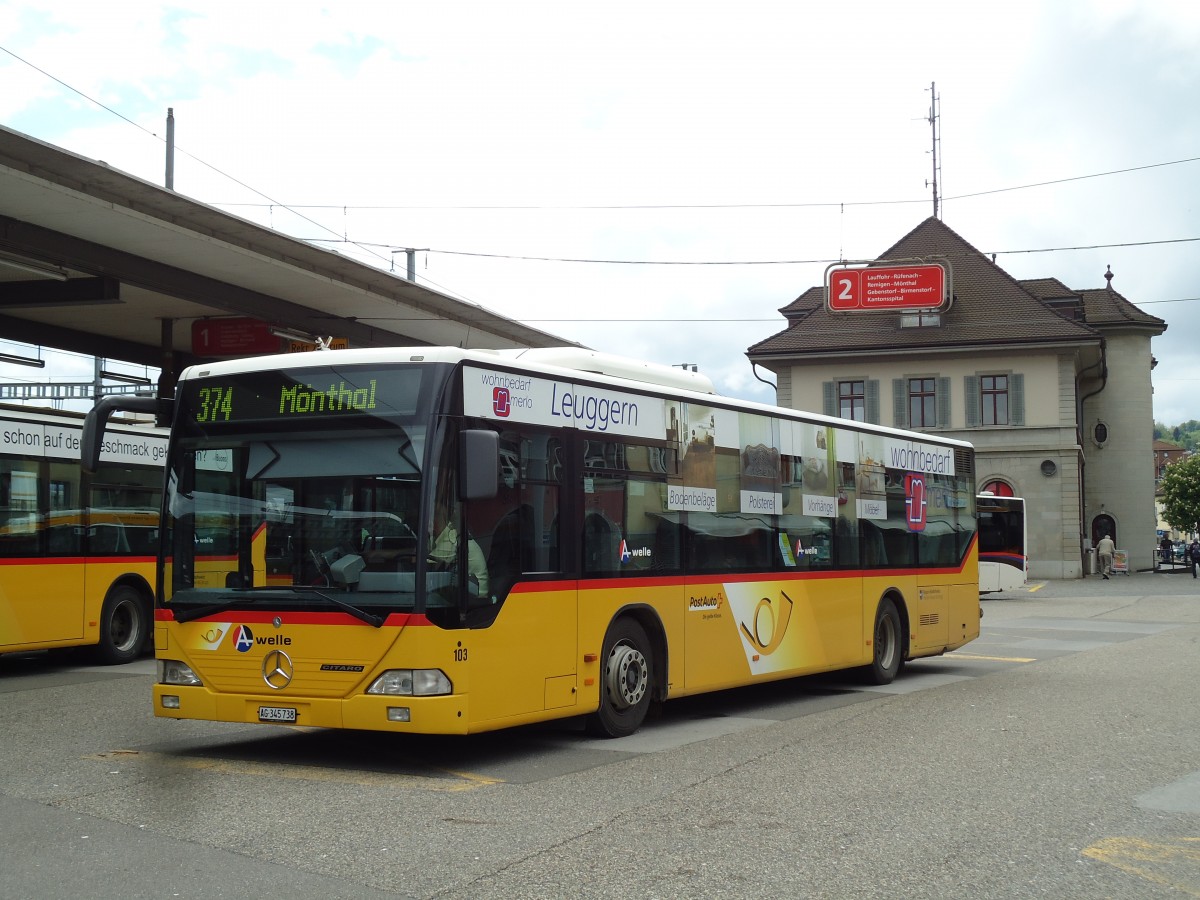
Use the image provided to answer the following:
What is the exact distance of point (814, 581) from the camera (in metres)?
14.2

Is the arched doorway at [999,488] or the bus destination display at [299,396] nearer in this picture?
the bus destination display at [299,396]

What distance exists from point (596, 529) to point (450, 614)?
1.91 meters

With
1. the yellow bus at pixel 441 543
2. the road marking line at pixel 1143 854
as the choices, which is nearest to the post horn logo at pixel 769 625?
the yellow bus at pixel 441 543

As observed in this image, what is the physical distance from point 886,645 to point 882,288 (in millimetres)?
41062

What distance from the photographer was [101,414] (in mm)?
10078

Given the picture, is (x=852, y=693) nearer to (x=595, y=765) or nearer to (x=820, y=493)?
(x=820, y=493)

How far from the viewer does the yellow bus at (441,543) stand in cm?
909

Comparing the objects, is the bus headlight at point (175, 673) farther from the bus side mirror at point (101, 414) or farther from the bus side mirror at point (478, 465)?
the bus side mirror at point (478, 465)

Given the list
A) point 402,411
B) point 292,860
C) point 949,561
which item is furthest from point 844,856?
point 949,561

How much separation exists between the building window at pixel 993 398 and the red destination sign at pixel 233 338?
115 feet

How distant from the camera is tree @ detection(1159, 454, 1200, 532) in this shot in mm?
89812

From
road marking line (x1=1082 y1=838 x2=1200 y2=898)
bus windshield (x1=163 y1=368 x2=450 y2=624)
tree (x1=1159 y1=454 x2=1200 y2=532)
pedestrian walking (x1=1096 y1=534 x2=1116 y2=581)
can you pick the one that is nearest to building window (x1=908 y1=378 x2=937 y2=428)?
pedestrian walking (x1=1096 y1=534 x2=1116 y2=581)

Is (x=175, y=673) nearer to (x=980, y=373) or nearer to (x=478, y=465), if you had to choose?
(x=478, y=465)

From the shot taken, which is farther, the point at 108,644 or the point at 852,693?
the point at 108,644
